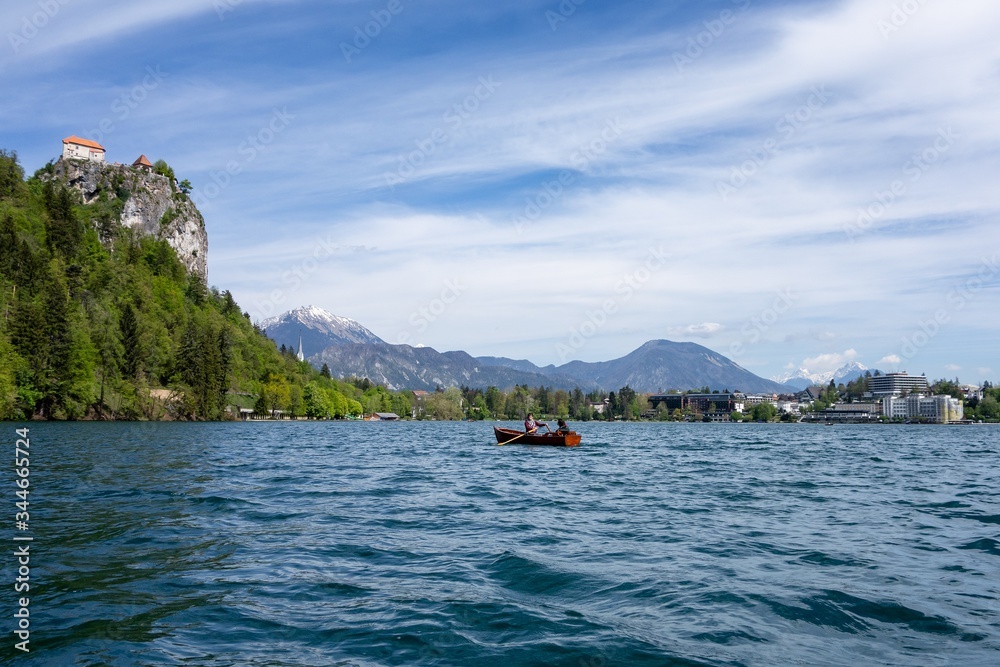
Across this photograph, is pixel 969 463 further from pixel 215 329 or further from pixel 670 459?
pixel 215 329

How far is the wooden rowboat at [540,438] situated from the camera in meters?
61.2

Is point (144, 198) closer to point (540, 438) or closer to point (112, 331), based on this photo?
point (112, 331)

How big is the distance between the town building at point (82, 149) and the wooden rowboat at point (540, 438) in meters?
168

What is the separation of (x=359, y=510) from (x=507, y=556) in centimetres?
790

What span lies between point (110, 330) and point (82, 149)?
113 m

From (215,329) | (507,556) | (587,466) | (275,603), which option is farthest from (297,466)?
(215,329)

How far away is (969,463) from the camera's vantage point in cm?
4741

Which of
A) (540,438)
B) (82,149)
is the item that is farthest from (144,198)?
(540,438)

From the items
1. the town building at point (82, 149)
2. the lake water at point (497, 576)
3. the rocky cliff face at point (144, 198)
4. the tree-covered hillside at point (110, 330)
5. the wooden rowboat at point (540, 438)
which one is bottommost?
the wooden rowboat at point (540, 438)

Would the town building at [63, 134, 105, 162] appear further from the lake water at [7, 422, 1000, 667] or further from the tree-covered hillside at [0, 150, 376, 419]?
the lake water at [7, 422, 1000, 667]

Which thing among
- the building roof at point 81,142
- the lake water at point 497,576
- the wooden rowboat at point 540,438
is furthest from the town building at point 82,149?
the lake water at point 497,576

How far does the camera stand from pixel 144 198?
586ft

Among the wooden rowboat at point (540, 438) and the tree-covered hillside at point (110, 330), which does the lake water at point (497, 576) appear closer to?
the wooden rowboat at point (540, 438)

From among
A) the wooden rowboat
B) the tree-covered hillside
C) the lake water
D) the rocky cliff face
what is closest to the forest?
the tree-covered hillside
